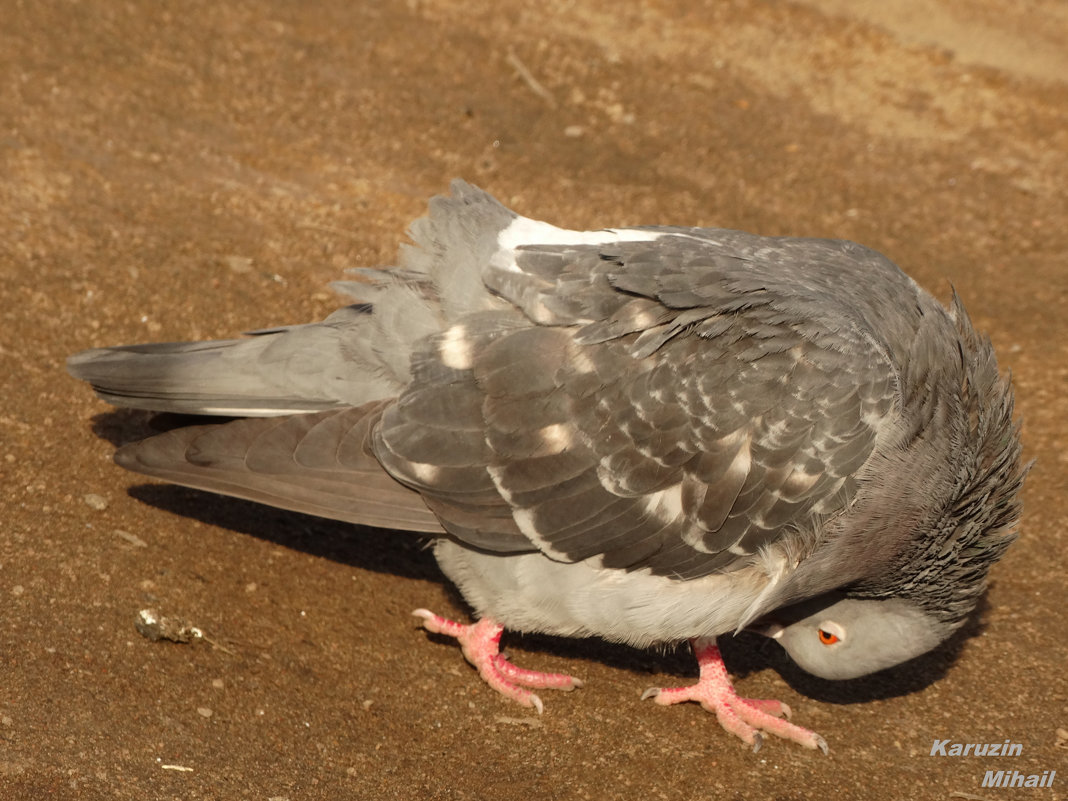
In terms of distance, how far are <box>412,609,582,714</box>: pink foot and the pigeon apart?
13 millimetres

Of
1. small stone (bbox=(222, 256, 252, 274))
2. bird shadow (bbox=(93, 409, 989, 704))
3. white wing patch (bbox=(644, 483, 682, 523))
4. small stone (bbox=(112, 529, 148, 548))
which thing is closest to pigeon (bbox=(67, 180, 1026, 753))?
white wing patch (bbox=(644, 483, 682, 523))

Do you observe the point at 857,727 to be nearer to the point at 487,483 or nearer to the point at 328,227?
the point at 487,483

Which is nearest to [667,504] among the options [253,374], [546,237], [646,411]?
[646,411]

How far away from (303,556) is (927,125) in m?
7.71

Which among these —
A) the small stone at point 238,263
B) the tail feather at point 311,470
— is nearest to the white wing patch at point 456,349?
the tail feather at point 311,470

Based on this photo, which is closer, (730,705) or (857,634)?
(857,634)

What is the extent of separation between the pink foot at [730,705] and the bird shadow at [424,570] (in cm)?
21

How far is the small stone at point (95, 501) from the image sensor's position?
544 centimetres

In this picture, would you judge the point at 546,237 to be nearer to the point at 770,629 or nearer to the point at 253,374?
the point at 253,374

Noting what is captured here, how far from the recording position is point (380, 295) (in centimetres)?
515

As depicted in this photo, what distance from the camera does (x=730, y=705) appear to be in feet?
16.8

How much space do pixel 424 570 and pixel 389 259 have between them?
267 cm

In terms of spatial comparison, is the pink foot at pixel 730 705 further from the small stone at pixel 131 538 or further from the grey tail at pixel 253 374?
the small stone at pixel 131 538

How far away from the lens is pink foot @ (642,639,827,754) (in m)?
4.97
